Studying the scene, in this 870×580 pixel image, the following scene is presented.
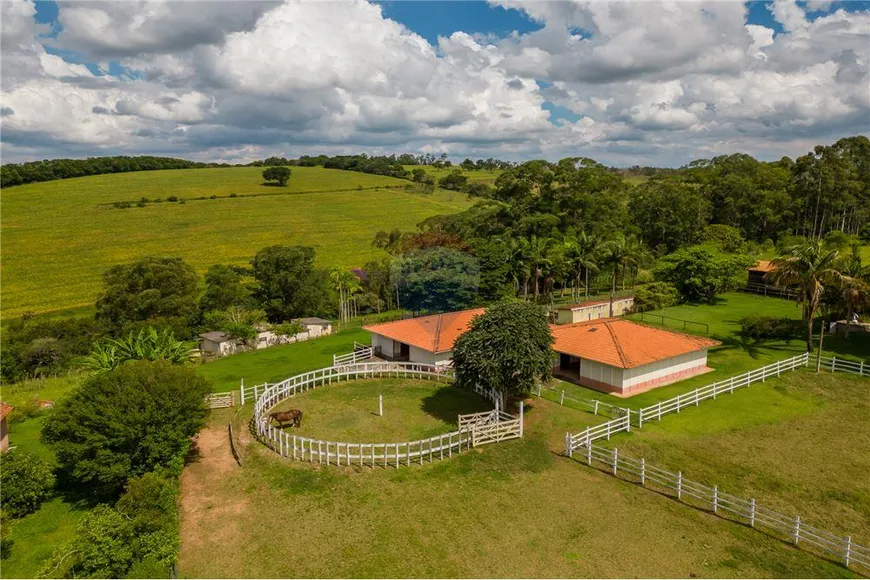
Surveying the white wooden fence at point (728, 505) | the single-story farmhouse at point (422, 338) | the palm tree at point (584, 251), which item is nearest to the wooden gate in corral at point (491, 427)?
the white wooden fence at point (728, 505)

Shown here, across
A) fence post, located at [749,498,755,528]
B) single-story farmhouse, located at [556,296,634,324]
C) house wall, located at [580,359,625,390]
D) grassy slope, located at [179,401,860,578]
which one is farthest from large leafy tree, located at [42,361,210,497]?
single-story farmhouse, located at [556,296,634,324]

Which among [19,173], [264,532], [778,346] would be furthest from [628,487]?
[19,173]

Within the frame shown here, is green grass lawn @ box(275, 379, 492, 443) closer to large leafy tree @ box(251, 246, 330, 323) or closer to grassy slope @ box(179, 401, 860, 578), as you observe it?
grassy slope @ box(179, 401, 860, 578)

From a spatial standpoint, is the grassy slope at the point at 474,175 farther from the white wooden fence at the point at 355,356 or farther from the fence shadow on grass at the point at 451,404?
the fence shadow on grass at the point at 451,404

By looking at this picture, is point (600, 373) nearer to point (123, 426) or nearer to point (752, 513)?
point (752, 513)

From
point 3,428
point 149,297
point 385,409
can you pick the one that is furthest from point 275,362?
point 3,428
